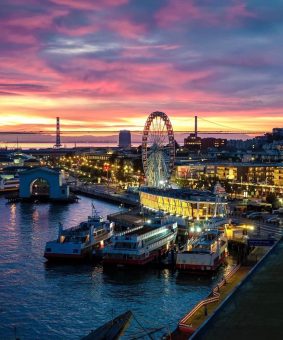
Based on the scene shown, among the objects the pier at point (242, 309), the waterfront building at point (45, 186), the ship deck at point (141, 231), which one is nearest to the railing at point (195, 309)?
the pier at point (242, 309)

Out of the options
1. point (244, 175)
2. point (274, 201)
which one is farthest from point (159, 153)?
point (244, 175)

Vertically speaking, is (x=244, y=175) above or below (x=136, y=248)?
above

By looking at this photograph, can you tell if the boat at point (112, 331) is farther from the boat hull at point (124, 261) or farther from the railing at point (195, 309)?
the boat hull at point (124, 261)

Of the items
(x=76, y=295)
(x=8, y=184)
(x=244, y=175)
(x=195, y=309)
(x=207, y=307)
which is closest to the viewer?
(x=195, y=309)

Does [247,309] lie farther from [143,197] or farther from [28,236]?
[143,197]

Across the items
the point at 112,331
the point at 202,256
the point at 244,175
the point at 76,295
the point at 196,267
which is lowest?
the point at 76,295

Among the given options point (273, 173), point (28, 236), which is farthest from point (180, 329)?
point (273, 173)

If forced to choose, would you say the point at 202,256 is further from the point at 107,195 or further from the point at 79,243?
the point at 107,195
